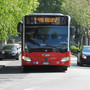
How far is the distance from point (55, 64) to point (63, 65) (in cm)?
44

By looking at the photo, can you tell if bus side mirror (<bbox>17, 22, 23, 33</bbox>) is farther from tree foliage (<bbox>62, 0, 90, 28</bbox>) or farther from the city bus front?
tree foliage (<bbox>62, 0, 90, 28</bbox>)

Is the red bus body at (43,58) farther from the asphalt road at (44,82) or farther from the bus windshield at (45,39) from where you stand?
the asphalt road at (44,82)

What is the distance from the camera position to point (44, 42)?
62.7 feet

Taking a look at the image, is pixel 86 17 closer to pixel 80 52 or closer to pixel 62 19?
pixel 80 52

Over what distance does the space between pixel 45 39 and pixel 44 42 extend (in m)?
0.17

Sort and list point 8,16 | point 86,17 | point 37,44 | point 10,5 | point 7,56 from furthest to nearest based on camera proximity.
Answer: point 86,17
point 7,56
point 8,16
point 10,5
point 37,44

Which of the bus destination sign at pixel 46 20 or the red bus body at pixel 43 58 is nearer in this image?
the red bus body at pixel 43 58

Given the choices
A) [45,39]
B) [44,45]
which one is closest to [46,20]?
[45,39]

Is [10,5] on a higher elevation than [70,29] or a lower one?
higher

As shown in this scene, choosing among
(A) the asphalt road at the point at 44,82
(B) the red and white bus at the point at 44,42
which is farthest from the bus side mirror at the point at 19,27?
(A) the asphalt road at the point at 44,82

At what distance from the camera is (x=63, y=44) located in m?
19.2

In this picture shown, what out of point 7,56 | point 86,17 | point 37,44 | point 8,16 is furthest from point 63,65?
point 86,17

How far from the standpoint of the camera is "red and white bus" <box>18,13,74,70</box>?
753 inches

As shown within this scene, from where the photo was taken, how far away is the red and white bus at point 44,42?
753 inches
